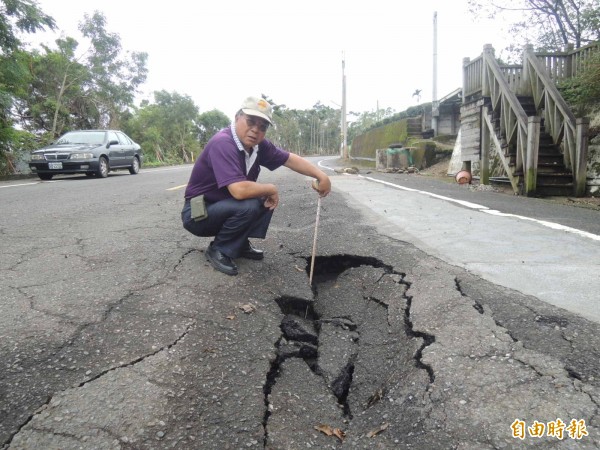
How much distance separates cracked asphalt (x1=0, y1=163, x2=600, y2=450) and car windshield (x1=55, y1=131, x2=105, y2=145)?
10.5 metres

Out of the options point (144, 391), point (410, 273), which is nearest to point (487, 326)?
point (410, 273)

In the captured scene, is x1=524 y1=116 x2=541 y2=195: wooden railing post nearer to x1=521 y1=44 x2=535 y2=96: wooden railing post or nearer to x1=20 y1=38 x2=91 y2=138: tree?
x1=521 y1=44 x2=535 y2=96: wooden railing post

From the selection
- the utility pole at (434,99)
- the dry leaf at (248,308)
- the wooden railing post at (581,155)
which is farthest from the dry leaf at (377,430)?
the utility pole at (434,99)

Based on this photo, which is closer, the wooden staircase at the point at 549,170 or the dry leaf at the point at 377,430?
the dry leaf at the point at 377,430

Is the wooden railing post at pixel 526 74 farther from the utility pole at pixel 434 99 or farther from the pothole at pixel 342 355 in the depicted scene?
the utility pole at pixel 434 99

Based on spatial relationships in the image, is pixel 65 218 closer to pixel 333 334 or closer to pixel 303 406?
pixel 333 334

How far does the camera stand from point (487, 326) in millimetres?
2402

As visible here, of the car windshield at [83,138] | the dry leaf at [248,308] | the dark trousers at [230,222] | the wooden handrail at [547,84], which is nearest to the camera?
the dry leaf at [248,308]

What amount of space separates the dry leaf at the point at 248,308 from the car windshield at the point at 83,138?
12.4m

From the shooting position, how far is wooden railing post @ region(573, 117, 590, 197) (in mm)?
7914

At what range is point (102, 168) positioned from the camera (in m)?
13.0

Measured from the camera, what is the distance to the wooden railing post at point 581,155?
26.0 ft

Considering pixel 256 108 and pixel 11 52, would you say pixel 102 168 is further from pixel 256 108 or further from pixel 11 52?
pixel 256 108

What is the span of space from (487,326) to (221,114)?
56415 mm
